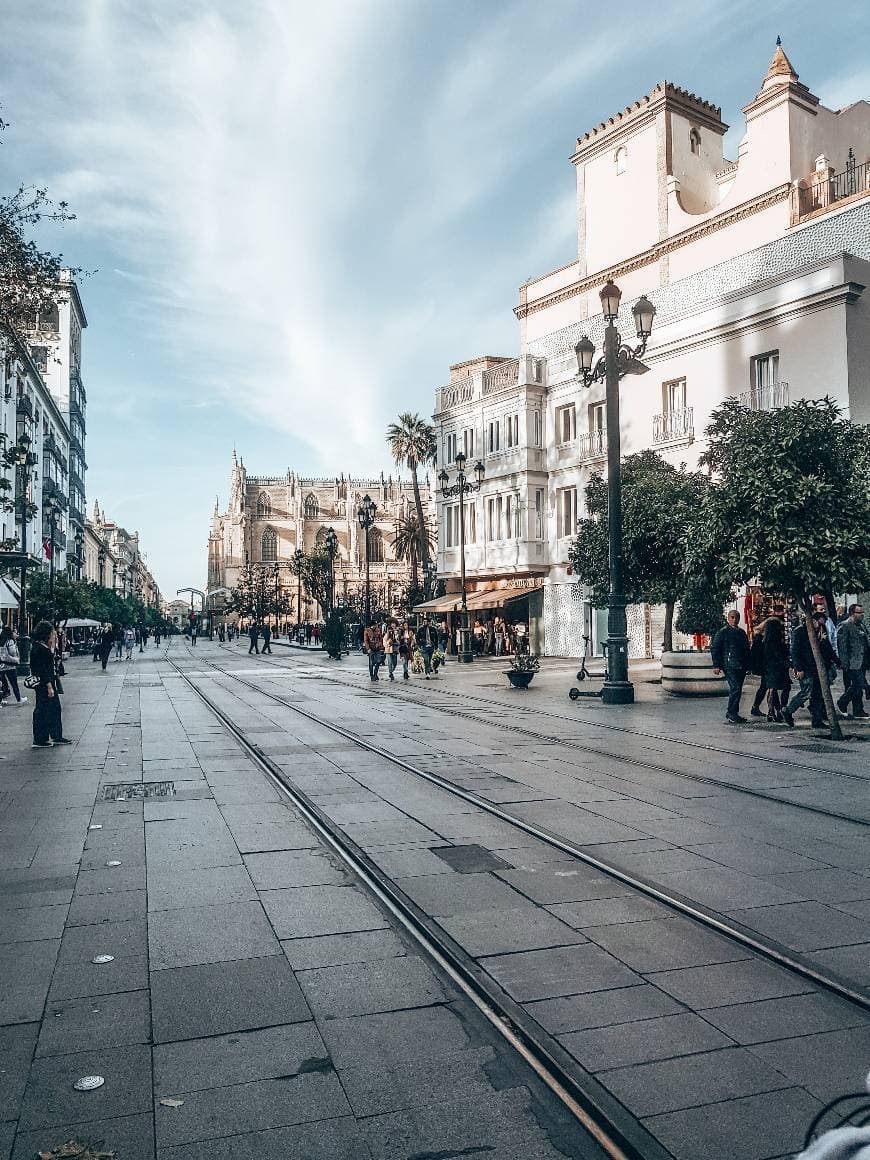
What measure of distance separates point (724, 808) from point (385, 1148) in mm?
5541

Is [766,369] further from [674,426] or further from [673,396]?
[673,396]

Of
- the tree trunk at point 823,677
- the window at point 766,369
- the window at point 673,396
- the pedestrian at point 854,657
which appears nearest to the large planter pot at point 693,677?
the pedestrian at point 854,657

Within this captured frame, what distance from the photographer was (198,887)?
5500 mm

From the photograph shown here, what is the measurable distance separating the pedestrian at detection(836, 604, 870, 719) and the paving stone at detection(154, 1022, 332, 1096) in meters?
12.0

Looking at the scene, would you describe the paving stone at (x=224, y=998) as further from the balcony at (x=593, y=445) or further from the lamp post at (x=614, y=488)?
the balcony at (x=593, y=445)

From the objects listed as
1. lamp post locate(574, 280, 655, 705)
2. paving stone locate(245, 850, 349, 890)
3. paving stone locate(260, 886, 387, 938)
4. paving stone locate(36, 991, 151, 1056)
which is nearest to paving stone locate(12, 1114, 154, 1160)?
paving stone locate(36, 991, 151, 1056)

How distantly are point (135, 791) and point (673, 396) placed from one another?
24305mm

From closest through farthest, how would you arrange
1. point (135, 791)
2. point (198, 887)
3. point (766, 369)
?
1. point (198, 887)
2. point (135, 791)
3. point (766, 369)

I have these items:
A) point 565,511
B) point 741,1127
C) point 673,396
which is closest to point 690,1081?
point 741,1127

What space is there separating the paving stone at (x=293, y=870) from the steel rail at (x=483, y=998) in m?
0.13

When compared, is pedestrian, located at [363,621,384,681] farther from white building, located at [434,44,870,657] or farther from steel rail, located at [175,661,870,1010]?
steel rail, located at [175,661,870,1010]

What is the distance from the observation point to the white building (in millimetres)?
24141

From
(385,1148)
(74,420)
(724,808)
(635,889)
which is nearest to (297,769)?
(724,808)

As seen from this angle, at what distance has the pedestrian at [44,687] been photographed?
38.4 feet
